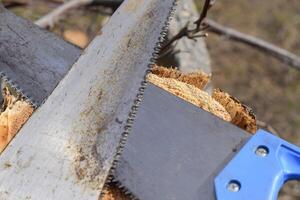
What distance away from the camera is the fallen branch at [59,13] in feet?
7.16

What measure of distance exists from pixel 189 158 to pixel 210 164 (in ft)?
0.12

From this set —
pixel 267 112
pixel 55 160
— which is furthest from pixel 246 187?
pixel 267 112

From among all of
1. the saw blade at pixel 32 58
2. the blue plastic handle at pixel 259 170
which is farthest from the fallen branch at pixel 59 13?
the blue plastic handle at pixel 259 170

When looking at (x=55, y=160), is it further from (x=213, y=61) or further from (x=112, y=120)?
(x=213, y=61)

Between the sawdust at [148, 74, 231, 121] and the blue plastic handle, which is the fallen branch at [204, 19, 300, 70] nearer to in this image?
the sawdust at [148, 74, 231, 121]

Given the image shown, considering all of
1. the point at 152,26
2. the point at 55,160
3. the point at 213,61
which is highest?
the point at 152,26

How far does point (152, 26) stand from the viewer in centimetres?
122

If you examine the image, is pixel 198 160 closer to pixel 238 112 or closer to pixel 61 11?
pixel 238 112

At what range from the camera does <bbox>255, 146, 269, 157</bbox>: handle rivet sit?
1144 millimetres

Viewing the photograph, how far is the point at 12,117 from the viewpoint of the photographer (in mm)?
1269

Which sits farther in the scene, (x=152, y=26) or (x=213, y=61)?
(x=213, y=61)

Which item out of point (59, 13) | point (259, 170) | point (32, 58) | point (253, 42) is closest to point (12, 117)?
point (32, 58)

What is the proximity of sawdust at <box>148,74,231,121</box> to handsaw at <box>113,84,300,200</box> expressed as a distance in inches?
4.5

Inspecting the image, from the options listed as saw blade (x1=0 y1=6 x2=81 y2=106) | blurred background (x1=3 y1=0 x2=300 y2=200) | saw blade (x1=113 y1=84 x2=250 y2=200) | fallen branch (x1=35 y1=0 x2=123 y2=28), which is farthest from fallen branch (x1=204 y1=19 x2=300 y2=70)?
saw blade (x1=113 y1=84 x2=250 y2=200)
